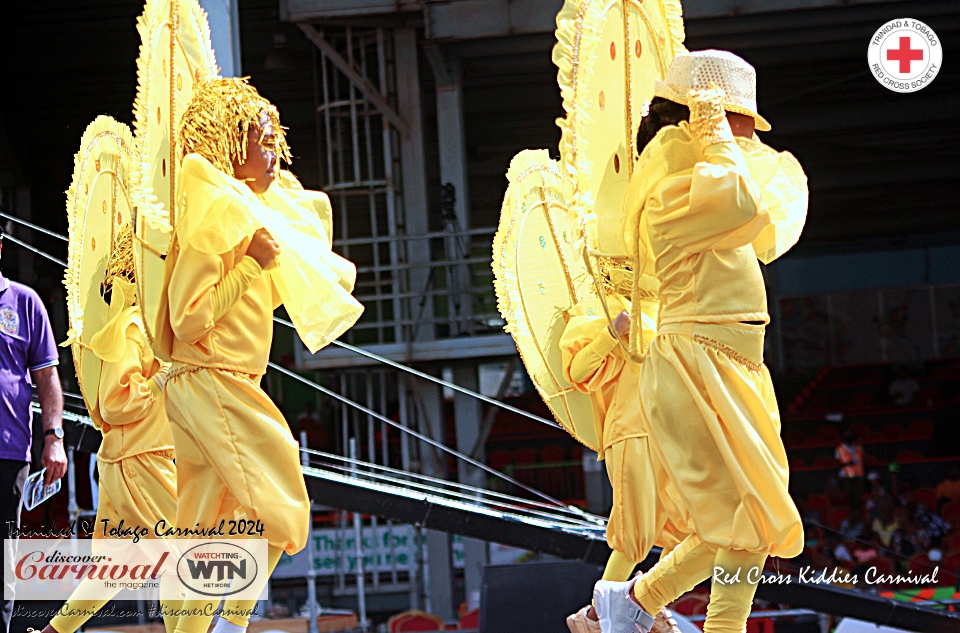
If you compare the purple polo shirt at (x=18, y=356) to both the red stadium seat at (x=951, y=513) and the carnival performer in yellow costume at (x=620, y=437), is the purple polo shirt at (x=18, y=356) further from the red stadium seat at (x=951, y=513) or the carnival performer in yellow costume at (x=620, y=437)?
the red stadium seat at (x=951, y=513)

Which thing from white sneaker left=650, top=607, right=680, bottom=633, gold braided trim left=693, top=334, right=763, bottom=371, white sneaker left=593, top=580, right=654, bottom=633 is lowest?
white sneaker left=650, top=607, right=680, bottom=633

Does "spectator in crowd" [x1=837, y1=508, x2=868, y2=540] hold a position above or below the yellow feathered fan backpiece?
below

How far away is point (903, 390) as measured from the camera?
706 inches

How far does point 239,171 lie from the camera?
143 inches

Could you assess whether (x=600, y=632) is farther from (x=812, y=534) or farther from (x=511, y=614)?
(x=812, y=534)

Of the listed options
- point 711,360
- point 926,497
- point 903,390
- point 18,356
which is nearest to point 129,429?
point 18,356

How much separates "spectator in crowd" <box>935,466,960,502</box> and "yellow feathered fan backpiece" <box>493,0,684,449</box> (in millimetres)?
9309

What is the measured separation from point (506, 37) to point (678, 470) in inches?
294

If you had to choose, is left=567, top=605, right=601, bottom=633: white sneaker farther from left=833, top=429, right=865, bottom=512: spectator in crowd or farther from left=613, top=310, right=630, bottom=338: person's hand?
left=833, top=429, right=865, bottom=512: spectator in crowd

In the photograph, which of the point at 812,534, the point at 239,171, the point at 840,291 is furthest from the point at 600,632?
the point at 840,291

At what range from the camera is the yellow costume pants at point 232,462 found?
11.0ft

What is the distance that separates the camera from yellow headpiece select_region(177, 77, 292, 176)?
3568 mm

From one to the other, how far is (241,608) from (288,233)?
1082 mm

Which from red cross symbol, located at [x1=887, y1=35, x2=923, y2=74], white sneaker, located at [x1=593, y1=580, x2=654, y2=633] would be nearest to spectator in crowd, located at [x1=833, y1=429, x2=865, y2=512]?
red cross symbol, located at [x1=887, y1=35, x2=923, y2=74]
